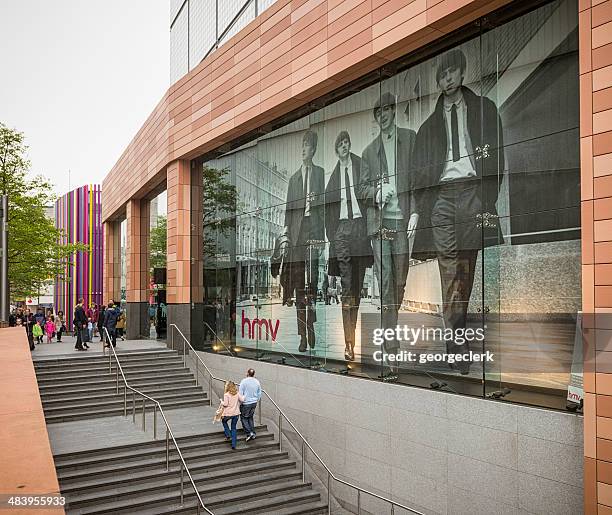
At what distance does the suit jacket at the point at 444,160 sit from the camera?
1061 centimetres

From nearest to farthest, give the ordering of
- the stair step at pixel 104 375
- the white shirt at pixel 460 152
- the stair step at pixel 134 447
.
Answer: the white shirt at pixel 460 152, the stair step at pixel 134 447, the stair step at pixel 104 375

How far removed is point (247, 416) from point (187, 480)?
6.76 ft

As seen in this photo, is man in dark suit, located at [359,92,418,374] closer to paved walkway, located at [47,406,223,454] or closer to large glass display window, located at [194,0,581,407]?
large glass display window, located at [194,0,581,407]

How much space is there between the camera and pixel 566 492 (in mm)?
8477

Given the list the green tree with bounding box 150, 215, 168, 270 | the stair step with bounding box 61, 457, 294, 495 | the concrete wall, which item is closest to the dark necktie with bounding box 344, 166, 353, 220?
the concrete wall

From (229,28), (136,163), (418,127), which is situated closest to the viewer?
(418,127)

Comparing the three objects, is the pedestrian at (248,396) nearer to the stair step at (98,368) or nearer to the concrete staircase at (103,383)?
the concrete staircase at (103,383)

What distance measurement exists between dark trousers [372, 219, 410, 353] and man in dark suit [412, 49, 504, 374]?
42cm

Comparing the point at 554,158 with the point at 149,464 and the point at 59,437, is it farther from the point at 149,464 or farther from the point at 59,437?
the point at 59,437

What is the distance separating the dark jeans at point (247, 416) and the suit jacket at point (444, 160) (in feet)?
16.8

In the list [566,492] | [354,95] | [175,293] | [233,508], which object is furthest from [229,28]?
[566,492]

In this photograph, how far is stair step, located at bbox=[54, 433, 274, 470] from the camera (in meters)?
12.2

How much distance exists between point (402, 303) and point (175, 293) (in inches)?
401

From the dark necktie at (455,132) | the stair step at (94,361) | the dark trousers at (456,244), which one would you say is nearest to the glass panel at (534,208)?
the dark trousers at (456,244)
